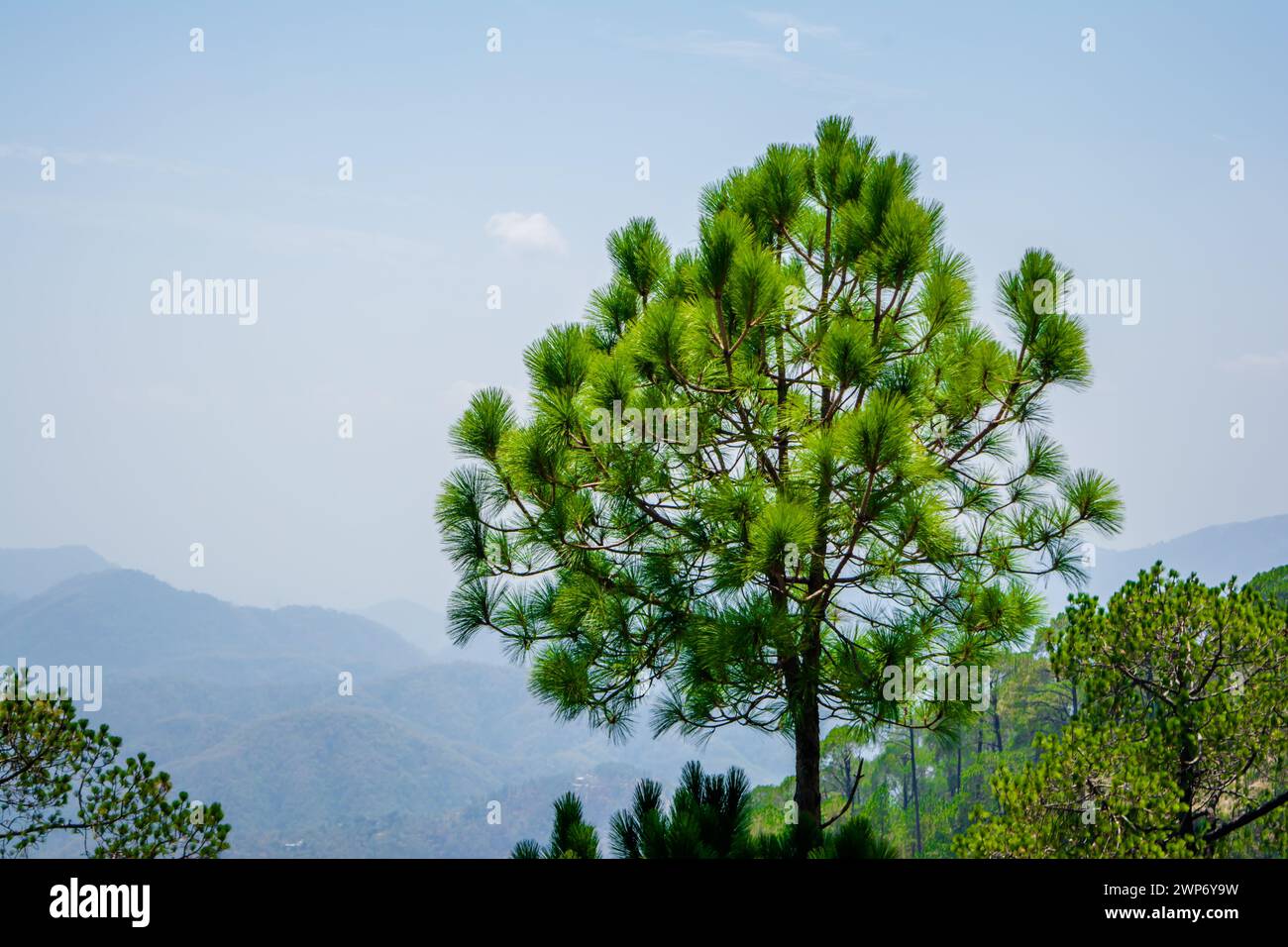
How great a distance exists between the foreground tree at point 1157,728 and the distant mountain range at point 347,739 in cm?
7207

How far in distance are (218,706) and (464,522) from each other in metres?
171

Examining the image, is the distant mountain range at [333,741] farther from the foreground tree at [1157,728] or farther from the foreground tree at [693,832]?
the foreground tree at [693,832]

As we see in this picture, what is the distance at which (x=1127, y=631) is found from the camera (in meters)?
6.13

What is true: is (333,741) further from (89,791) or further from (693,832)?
(693,832)

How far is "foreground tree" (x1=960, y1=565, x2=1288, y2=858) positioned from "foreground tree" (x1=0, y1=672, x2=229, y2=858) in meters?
3.99

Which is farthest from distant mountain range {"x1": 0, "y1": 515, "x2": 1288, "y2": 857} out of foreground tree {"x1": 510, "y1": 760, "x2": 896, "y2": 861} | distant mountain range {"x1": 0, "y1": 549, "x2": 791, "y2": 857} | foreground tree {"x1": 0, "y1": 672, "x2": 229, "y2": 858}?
foreground tree {"x1": 510, "y1": 760, "x2": 896, "y2": 861}

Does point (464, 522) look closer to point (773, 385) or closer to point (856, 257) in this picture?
point (773, 385)

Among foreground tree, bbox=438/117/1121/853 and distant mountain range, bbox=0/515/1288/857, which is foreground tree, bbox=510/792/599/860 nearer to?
foreground tree, bbox=438/117/1121/853

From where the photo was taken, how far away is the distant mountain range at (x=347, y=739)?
112062mm

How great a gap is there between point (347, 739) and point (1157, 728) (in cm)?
13395
